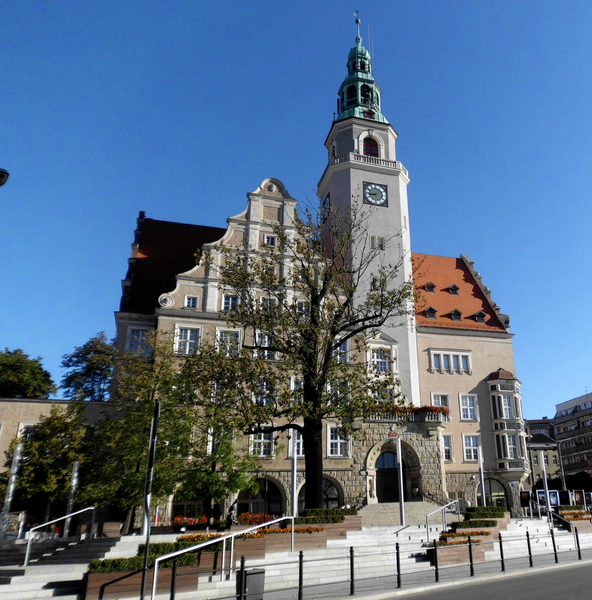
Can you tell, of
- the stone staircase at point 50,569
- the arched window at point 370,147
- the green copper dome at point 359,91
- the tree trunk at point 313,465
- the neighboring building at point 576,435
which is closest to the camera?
the stone staircase at point 50,569

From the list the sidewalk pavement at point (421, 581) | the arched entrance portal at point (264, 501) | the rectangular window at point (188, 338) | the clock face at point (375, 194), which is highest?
the clock face at point (375, 194)

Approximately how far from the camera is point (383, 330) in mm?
42531

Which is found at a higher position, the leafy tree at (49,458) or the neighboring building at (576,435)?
the neighboring building at (576,435)

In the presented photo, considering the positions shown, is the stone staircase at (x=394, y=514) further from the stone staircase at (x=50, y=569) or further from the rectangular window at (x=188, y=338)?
the stone staircase at (x=50, y=569)

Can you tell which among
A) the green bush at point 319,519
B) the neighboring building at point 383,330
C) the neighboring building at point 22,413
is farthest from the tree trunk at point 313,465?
the neighboring building at point 22,413

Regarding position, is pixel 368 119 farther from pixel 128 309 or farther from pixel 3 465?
pixel 3 465

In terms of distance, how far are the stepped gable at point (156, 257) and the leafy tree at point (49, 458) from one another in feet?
34.8

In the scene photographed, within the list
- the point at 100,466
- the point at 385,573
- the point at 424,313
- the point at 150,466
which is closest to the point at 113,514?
the point at 100,466

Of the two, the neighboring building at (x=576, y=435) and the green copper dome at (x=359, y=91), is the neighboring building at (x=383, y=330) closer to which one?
the green copper dome at (x=359, y=91)

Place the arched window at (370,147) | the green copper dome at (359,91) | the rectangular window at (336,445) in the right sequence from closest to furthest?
the rectangular window at (336,445), the arched window at (370,147), the green copper dome at (359,91)

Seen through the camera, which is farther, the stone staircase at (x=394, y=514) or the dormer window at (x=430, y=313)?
the dormer window at (x=430, y=313)

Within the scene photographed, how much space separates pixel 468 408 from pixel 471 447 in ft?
9.35

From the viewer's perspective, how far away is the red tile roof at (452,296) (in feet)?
153

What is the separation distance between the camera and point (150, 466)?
37.7 ft
